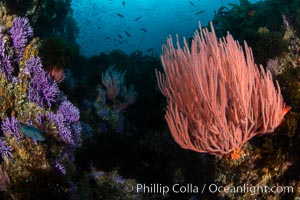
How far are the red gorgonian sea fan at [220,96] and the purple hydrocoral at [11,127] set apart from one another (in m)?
2.43

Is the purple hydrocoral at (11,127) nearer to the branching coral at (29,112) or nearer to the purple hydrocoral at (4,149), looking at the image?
the branching coral at (29,112)

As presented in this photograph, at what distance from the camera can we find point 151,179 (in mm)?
4543

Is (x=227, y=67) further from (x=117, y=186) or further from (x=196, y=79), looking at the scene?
(x=117, y=186)

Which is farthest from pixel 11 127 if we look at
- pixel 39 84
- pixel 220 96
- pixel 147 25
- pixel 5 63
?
pixel 147 25

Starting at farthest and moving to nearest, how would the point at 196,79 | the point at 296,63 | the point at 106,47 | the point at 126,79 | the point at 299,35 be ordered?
the point at 106,47 → the point at 126,79 → the point at 299,35 → the point at 296,63 → the point at 196,79

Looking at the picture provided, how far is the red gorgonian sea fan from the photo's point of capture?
274 centimetres

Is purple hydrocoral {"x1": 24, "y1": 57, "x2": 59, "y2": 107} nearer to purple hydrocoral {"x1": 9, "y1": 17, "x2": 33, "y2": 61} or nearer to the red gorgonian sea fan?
purple hydrocoral {"x1": 9, "y1": 17, "x2": 33, "y2": 61}

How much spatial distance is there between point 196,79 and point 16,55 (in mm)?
3289

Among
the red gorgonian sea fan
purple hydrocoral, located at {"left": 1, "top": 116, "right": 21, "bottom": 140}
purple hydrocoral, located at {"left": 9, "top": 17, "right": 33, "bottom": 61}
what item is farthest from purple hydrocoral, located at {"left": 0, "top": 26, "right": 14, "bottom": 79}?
the red gorgonian sea fan

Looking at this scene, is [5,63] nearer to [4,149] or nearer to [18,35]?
[18,35]

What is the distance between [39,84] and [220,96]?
2.98 meters

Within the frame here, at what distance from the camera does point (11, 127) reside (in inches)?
156

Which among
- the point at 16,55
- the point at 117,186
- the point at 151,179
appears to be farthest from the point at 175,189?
the point at 16,55

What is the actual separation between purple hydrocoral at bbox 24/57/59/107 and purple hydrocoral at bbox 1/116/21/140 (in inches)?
18.0
